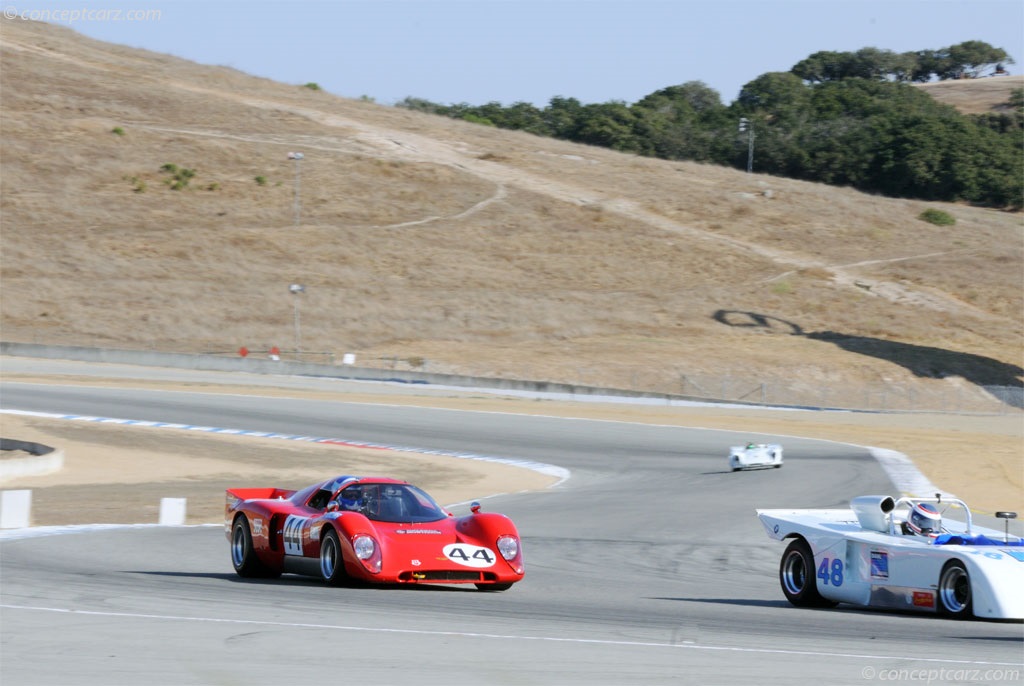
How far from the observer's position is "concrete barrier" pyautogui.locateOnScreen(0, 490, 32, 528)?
1834cm

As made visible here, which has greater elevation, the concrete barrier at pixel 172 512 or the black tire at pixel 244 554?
the black tire at pixel 244 554

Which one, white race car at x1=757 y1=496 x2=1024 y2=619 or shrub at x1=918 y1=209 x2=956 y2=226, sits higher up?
shrub at x1=918 y1=209 x2=956 y2=226

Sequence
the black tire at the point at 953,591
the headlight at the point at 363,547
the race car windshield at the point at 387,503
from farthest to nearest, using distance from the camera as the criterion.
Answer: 1. the race car windshield at the point at 387,503
2. the headlight at the point at 363,547
3. the black tire at the point at 953,591

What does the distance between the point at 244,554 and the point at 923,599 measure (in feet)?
21.5

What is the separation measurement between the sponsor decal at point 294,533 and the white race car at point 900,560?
14.4ft

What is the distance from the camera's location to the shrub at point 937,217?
280 ft

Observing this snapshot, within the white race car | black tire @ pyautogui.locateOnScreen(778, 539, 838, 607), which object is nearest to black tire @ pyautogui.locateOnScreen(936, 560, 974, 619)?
the white race car

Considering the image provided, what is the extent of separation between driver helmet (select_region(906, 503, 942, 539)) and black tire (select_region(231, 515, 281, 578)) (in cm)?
605

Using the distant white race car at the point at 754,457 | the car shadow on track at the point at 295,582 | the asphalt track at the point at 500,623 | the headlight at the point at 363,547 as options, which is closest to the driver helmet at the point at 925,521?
the asphalt track at the point at 500,623

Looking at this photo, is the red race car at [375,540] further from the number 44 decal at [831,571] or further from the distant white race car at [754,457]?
the distant white race car at [754,457]

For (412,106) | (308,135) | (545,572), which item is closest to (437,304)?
(308,135)

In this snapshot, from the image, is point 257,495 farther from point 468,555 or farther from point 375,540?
point 468,555

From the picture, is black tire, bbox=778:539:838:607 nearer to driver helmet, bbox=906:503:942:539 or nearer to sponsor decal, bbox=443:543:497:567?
driver helmet, bbox=906:503:942:539

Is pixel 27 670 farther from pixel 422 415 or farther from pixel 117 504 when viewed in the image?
pixel 422 415
